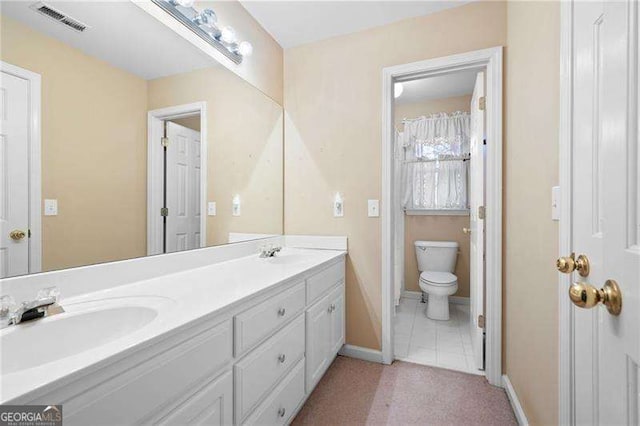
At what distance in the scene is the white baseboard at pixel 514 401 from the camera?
1.35 meters

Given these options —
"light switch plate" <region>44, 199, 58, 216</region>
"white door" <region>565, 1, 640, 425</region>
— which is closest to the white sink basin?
"light switch plate" <region>44, 199, 58, 216</region>

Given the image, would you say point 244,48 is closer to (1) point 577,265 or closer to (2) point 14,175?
(2) point 14,175

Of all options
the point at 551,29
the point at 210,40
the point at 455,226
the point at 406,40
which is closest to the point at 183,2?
the point at 210,40

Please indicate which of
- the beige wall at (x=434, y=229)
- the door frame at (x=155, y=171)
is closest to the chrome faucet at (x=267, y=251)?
the door frame at (x=155, y=171)

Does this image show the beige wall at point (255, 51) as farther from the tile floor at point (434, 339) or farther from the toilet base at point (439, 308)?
the toilet base at point (439, 308)

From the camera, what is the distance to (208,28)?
5.03 feet

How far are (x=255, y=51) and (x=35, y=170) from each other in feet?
5.03

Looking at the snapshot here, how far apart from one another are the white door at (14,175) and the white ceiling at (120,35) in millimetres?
219

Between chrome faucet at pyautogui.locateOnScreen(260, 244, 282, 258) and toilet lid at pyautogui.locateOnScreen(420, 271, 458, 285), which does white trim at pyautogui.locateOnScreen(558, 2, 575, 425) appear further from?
toilet lid at pyautogui.locateOnScreen(420, 271, 458, 285)

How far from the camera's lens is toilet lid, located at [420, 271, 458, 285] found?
2.62 metres

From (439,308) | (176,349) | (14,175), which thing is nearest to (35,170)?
(14,175)

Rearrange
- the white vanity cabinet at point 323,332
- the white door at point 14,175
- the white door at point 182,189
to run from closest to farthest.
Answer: the white door at point 14,175 < the white door at point 182,189 < the white vanity cabinet at point 323,332

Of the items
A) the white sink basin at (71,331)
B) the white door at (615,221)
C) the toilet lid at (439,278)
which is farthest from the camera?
the toilet lid at (439,278)

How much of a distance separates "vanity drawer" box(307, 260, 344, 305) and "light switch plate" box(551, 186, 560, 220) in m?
1.09
